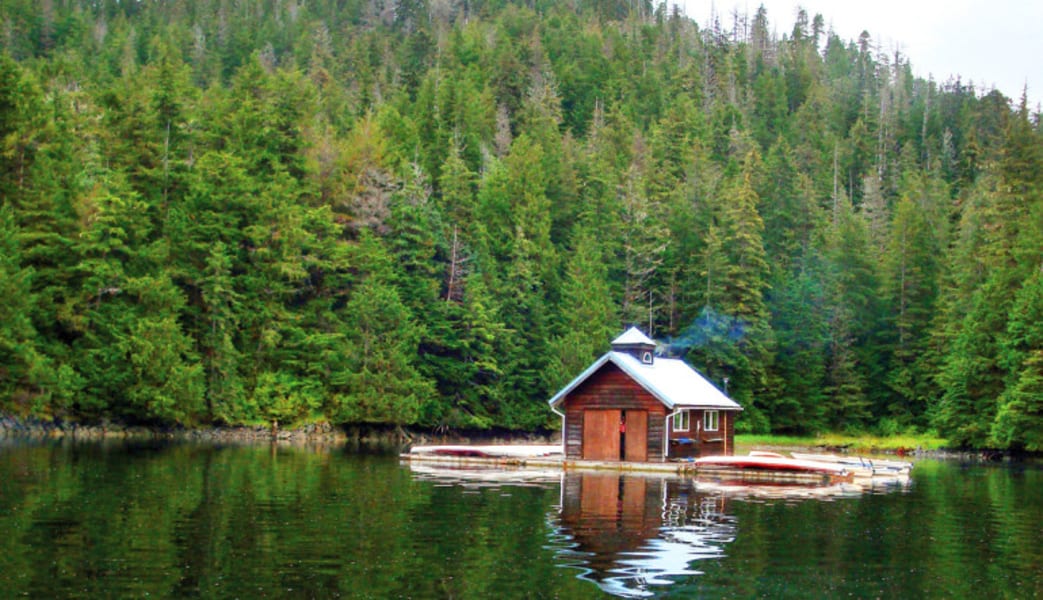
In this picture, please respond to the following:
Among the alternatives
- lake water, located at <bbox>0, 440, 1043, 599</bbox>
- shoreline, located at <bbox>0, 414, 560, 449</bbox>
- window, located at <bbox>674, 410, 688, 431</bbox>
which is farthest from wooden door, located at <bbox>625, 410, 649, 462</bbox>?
shoreline, located at <bbox>0, 414, 560, 449</bbox>

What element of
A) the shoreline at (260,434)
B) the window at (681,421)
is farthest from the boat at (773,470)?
the shoreline at (260,434)

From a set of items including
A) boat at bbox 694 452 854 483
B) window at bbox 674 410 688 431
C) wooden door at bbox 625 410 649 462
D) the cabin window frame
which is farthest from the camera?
window at bbox 674 410 688 431

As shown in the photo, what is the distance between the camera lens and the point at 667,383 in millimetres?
50906

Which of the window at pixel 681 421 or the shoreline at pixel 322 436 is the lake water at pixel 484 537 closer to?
the window at pixel 681 421

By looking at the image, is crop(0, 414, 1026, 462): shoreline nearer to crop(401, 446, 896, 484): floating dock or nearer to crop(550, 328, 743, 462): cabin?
crop(401, 446, 896, 484): floating dock

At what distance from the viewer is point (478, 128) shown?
113250mm

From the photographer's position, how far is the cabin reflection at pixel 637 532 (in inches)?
782

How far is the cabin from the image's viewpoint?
49375 mm

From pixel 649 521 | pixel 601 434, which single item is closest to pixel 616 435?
pixel 601 434

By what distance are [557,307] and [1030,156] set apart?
39.3 m

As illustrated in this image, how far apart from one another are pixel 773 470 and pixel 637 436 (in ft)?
24.7

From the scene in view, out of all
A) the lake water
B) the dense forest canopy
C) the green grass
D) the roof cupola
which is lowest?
the lake water

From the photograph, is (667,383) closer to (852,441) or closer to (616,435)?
(616,435)

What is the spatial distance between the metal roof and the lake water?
9015mm
